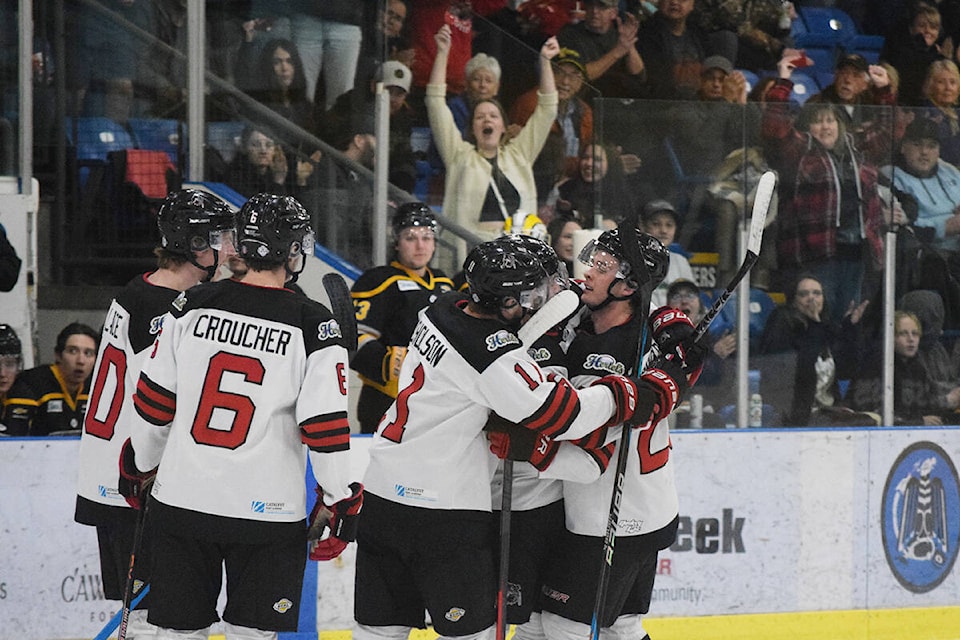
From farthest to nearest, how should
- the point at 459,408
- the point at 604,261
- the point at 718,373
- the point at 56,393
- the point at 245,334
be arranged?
the point at 718,373, the point at 56,393, the point at 604,261, the point at 459,408, the point at 245,334

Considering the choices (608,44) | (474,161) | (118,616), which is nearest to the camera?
(118,616)

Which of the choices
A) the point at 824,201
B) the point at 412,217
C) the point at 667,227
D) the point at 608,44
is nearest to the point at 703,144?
the point at 667,227

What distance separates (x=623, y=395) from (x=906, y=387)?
2.53 meters

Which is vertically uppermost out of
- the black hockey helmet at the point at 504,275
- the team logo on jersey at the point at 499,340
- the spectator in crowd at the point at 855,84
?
the spectator in crowd at the point at 855,84

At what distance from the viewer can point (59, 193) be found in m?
5.06

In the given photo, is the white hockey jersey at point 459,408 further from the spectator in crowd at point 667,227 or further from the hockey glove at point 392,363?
the spectator in crowd at point 667,227

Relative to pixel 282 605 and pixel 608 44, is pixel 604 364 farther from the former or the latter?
pixel 608 44

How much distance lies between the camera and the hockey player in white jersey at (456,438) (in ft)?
9.18

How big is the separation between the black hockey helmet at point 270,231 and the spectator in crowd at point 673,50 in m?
3.47

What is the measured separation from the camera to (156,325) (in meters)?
3.17

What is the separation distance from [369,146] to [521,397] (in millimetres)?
2375

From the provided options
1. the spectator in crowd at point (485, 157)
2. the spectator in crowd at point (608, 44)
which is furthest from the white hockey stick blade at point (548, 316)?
the spectator in crowd at point (608, 44)

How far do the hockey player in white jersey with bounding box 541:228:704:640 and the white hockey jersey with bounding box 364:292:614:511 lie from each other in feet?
0.85

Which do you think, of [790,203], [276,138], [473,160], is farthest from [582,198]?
[276,138]
